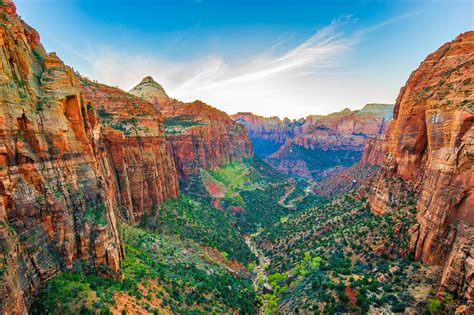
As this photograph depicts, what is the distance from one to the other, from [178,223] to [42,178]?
129 ft

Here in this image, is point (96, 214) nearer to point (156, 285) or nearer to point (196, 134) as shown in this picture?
point (156, 285)

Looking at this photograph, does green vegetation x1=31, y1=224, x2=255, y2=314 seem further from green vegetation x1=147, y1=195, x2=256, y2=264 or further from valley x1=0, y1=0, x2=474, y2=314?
green vegetation x1=147, y1=195, x2=256, y2=264

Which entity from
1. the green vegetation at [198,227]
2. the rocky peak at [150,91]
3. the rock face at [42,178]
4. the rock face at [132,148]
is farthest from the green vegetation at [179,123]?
the rock face at [42,178]

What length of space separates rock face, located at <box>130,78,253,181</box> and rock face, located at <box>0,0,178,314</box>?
5723 centimetres

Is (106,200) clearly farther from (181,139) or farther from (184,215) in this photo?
(181,139)

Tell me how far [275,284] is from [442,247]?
2883cm

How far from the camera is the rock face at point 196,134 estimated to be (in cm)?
9350

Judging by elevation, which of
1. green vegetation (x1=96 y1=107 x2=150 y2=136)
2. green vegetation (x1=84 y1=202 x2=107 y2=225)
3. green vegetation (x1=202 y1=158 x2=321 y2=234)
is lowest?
green vegetation (x1=202 y1=158 x2=321 y2=234)

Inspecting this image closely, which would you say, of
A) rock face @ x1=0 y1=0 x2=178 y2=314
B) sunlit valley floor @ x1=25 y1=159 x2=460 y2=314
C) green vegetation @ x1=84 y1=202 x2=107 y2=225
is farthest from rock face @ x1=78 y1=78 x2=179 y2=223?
green vegetation @ x1=84 y1=202 x2=107 y2=225

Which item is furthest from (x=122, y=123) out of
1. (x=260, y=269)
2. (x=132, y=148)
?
(x=260, y=269)

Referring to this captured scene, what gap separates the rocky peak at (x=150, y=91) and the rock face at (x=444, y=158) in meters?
105

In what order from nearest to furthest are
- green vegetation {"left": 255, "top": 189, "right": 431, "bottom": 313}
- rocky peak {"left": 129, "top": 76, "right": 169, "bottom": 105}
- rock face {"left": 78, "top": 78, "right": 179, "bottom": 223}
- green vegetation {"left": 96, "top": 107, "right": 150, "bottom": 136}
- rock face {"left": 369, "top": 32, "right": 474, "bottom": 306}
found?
rock face {"left": 369, "top": 32, "right": 474, "bottom": 306}, green vegetation {"left": 255, "top": 189, "right": 431, "bottom": 313}, rock face {"left": 78, "top": 78, "right": 179, "bottom": 223}, green vegetation {"left": 96, "top": 107, "right": 150, "bottom": 136}, rocky peak {"left": 129, "top": 76, "right": 169, "bottom": 105}

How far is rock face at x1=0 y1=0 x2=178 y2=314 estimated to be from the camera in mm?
20250

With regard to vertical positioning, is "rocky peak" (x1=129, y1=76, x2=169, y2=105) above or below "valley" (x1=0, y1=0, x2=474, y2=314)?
above
